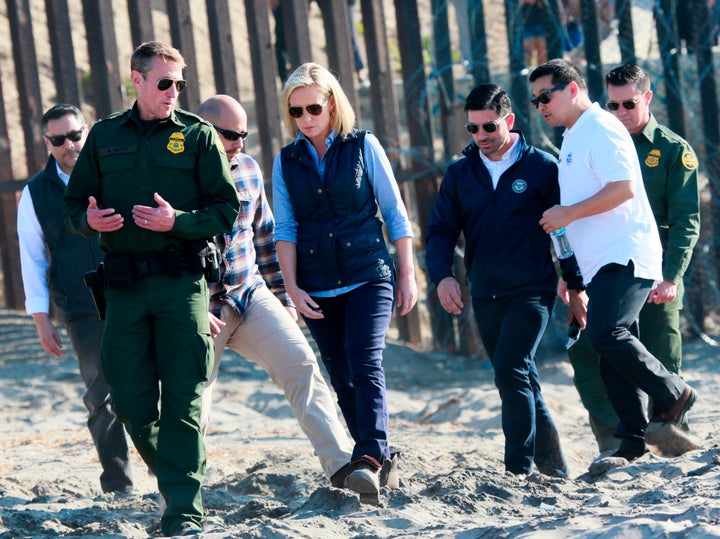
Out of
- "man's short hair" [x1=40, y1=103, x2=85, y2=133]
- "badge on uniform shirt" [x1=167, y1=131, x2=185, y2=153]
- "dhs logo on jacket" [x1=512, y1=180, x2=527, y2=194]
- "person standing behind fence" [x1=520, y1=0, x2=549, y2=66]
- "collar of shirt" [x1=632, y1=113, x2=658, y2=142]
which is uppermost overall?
"person standing behind fence" [x1=520, y1=0, x2=549, y2=66]

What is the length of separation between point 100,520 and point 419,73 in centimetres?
487

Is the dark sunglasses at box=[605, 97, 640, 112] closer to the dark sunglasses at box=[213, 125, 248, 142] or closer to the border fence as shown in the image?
the dark sunglasses at box=[213, 125, 248, 142]

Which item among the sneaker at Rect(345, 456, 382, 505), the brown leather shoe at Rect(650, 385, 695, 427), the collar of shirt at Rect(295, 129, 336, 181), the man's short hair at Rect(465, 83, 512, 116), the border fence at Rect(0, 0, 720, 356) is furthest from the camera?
the border fence at Rect(0, 0, 720, 356)

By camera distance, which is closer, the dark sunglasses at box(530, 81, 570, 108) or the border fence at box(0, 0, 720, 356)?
the dark sunglasses at box(530, 81, 570, 108)

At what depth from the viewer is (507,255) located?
483 centimetres

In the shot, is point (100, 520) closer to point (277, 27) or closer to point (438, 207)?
point (438, 207)

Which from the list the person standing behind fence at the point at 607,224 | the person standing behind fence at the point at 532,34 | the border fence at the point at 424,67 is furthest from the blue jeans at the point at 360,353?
the person standing behind fence at the point at 532,34

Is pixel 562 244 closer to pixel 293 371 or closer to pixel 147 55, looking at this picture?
pixel 293 371

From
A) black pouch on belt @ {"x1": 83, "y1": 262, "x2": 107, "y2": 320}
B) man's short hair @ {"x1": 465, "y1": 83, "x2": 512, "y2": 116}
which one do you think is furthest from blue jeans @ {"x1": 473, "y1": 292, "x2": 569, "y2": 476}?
black pouch on belt @ {"x1": 83, "y1": 262, "x2": 107, "y2": 320}

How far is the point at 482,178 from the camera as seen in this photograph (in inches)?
194

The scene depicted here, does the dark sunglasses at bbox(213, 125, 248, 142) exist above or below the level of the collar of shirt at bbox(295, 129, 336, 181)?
above

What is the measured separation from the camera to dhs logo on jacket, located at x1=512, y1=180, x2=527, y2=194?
4.86 m

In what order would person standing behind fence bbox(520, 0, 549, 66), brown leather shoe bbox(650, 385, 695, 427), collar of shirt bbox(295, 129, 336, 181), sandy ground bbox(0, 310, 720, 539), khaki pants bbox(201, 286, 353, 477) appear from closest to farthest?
sandy ground bbox(0, 310, 720, 539)
khaki pants bbox(201, 286, 353, 477)
collar of shirt bbox(295, 129, 336, 181)
brown leather shoe bbox(650, 385, 695, 427)
person standing behind fence bbox(520, 0, 549, 66)

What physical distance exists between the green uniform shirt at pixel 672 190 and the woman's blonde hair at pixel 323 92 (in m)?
1.45
